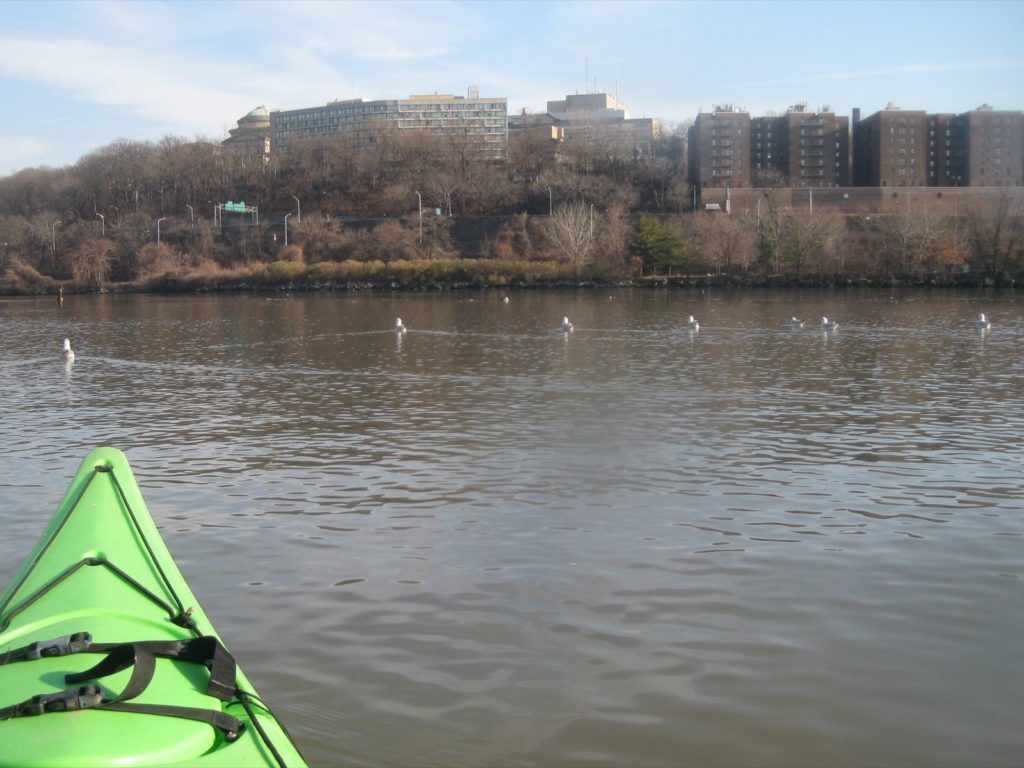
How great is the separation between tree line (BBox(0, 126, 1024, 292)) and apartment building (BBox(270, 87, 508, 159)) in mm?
10889

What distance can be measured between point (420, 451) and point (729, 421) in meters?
5.65

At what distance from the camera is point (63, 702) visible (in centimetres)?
445

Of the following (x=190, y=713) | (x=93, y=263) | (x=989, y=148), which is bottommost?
(x=190, y=713)

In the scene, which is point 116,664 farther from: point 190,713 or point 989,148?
point 989,148

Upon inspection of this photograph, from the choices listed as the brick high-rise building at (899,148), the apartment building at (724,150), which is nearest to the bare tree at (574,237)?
the apartment building at (724,150)

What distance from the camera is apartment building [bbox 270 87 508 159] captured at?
152625 millimetres

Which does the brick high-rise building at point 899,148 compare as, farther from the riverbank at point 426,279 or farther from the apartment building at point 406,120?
the apartment building at point 406,120

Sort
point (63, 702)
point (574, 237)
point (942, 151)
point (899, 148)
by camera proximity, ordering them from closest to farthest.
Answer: point (63, 702)
point (574, 237)
point (942, 151)
point (899, 148)

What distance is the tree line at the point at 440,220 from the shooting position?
79.0m

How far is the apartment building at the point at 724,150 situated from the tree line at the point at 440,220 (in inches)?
141

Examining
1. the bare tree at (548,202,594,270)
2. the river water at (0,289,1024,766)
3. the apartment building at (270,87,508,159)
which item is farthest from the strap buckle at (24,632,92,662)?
the apartment building at (270,87,508,159)

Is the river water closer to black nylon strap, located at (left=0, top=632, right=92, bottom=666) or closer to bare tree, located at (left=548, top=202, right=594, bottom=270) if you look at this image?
black nylon strap, located at (left=0, top=632, right=92, bottom=666)

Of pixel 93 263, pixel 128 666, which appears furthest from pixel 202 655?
pixel 93 263

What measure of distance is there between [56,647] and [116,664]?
1.57 ft
